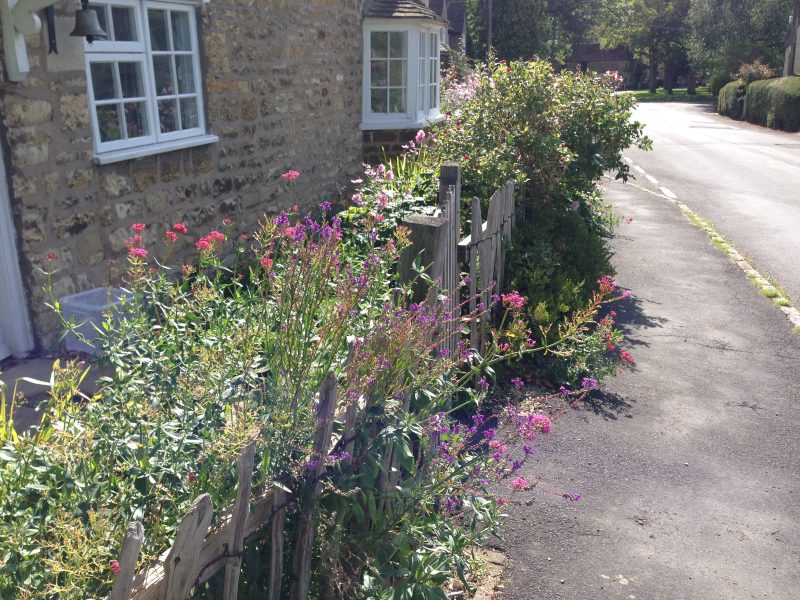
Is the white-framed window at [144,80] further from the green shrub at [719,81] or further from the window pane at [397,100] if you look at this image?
the green shrub at [719,81]

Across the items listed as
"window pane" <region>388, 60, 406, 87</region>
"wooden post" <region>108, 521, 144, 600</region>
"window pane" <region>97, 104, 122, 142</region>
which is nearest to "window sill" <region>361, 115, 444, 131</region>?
"window pane" <region>388, 60, 406, 87</region>

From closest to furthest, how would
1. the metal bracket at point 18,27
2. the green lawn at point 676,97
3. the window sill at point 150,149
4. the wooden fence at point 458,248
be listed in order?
the wooden fence at point 458,248 < the metal bracket at point 18,27 < the window sill at point 150,149 < the green lawn at point 676,97

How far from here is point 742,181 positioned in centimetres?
1572

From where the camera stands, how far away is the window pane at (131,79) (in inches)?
225

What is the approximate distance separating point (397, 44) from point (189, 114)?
20.9 feet

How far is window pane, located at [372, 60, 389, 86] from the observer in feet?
39.3

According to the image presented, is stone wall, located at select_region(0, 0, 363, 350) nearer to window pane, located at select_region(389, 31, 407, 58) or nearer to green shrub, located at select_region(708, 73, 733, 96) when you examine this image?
window pane, located at select_region(389, 31, 407, 58)

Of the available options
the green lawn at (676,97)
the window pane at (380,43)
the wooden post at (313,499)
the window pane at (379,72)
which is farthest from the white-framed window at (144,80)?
the green lawn at (676,97)

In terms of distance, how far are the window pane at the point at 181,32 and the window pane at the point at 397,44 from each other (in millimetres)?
6144

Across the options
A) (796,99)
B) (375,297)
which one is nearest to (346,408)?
(375,297)

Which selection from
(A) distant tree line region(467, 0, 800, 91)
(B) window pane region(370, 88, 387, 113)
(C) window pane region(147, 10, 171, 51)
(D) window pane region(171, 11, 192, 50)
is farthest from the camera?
(A) distant tree line region(467, 0, 800, 91)

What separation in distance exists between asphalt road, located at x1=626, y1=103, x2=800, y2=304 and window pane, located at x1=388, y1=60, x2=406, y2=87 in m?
5.04

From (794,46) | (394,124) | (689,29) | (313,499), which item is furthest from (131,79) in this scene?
(689,29)

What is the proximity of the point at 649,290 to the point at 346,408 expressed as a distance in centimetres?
607
